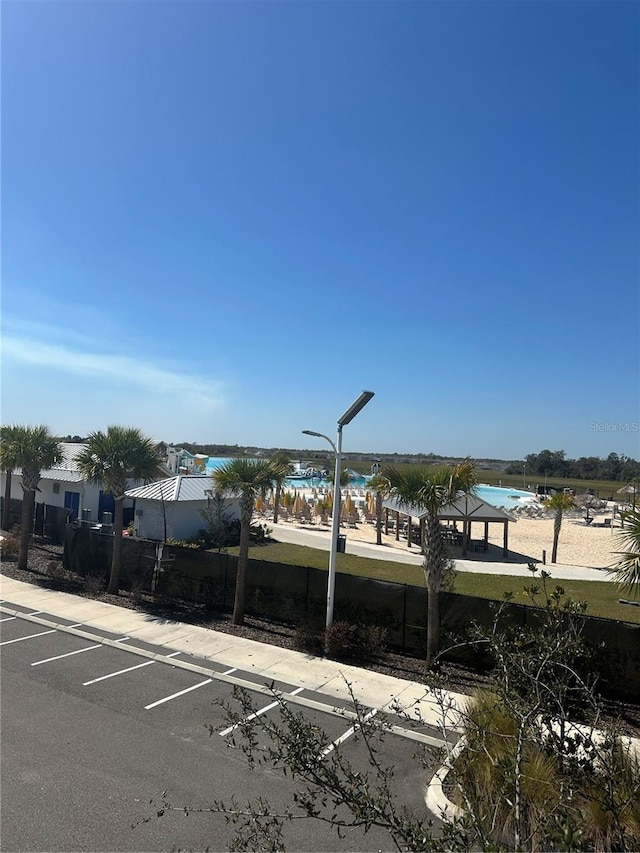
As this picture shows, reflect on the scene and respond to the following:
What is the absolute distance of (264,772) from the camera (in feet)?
26.8

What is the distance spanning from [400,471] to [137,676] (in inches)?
285

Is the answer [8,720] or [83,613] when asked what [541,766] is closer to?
[8,720]

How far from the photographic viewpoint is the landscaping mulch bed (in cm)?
1195

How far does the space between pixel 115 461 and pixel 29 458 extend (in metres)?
5.67

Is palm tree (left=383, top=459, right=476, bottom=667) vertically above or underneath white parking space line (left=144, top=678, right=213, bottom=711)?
above

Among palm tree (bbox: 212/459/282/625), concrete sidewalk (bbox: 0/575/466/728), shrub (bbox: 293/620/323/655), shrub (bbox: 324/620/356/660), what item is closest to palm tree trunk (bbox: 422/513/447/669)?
concrete sidewalk (bbox: 0/575/466/728)

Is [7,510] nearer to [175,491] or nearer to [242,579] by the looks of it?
[175,491]

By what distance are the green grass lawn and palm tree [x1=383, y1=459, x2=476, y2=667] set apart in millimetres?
5378

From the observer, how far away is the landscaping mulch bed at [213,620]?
11945 millimetres

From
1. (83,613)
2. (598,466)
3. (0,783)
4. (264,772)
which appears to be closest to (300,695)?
(264,772)

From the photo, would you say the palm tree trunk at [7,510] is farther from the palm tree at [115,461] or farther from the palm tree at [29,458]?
the palm tree at [115,461]

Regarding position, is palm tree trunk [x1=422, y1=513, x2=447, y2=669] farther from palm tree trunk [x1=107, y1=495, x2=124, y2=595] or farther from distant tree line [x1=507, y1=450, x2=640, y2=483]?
distant tree line [x1=507, y1=450, x2=640, y2=483]

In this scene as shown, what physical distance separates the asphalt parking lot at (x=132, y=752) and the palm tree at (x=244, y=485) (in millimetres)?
2682

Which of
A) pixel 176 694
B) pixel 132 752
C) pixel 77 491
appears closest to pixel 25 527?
pixel 77 491
